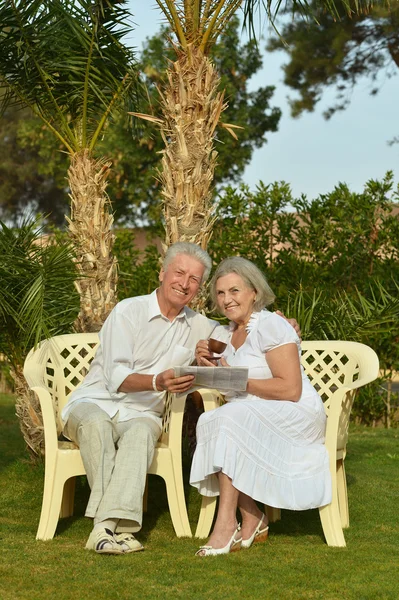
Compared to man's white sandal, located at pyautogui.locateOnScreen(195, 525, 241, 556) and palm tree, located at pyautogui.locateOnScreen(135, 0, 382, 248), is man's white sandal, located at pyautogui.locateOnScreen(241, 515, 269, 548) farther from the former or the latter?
palm tree, located at pyautogui.locateOnScreen(135, 0, 382, 248)

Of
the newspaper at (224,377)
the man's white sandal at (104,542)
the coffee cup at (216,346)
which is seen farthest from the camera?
the coffee cup at (216,346)

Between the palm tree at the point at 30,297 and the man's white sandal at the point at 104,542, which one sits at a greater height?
the palm tree at the point at 30,297

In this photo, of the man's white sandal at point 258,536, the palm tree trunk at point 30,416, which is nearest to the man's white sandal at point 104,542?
the man's white sandal at point 258,536

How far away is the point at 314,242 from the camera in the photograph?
9.42 meters

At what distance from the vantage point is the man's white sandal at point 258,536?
446 cm

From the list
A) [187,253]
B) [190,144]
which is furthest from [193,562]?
[190,144]

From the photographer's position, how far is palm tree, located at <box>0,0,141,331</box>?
6.43 meters

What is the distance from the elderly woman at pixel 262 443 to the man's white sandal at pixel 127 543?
305 millimetres

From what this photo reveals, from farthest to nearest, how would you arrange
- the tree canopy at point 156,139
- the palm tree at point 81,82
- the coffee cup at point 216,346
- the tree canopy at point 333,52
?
1. the tree canopy at point 156,139
2. the tree canopy at point 333,52
3. the palm tree at point 81,82
4. the coffee cup at point 216,346

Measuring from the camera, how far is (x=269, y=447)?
4402 mm

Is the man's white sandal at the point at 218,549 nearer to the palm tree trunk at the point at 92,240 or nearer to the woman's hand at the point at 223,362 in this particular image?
the woman's hand at the point at 223,362

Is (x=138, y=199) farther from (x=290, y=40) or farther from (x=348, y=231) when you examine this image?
(x=348, y=231)

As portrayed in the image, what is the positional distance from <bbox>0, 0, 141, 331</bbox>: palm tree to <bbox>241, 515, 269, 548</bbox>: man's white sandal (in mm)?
2400

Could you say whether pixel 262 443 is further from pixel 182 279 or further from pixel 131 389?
pixel 182 279
